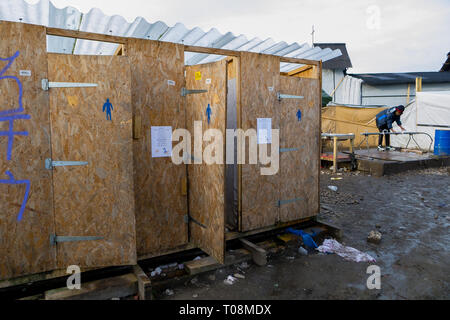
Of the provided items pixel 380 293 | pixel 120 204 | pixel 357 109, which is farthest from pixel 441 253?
pixel 357 109

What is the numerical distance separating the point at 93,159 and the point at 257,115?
7.71 feet

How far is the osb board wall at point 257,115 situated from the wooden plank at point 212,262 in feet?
1.38

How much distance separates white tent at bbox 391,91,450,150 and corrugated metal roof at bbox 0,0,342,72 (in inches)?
462

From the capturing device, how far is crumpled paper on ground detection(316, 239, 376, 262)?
167 inches

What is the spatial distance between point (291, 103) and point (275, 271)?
2.55 m

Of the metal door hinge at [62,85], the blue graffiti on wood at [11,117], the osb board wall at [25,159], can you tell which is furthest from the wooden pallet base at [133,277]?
the metal door hinge at [62,85]

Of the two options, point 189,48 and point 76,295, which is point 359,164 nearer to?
point 189,48

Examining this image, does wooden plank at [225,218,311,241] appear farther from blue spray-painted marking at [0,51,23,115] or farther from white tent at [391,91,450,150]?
white tent at [391,91,450,150]

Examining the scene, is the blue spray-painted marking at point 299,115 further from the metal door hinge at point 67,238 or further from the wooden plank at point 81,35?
the metal door hinge at point 67,238

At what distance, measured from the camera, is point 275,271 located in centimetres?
400

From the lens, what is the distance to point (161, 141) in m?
4.05

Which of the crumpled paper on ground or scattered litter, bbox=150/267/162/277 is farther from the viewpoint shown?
the crumpled paper on ground

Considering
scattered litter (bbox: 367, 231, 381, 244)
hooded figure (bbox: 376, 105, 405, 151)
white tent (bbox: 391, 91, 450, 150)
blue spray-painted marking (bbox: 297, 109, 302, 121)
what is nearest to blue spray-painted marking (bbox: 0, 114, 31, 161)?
blue spray-painted marking (bbox: 297, 109, 302, 121)

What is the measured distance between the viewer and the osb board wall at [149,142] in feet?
12.7
